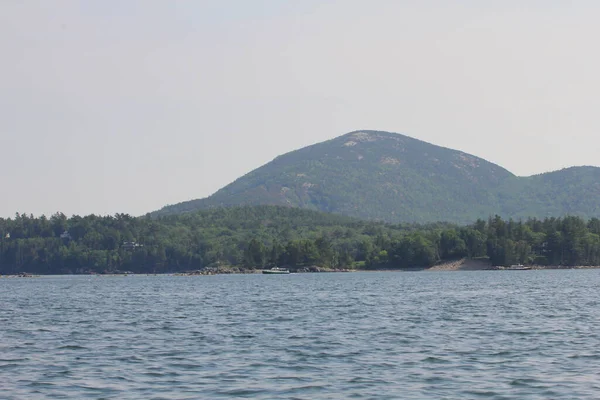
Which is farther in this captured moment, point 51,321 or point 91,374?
point 51,321

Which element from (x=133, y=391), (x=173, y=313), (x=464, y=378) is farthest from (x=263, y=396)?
(x=173, y=313)

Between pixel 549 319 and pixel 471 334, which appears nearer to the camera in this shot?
pixel 471 334

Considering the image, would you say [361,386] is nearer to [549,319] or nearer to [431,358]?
[431,358]

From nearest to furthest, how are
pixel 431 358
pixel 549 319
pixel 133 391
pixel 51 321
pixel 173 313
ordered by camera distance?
1. pixel 133 391
2. pixel 431 358
3. pixel 549 319
4. pixel 51 321
5. pixel 173 313

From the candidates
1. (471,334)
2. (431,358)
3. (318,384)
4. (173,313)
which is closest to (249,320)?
(173,313)

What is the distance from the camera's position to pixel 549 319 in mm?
64750

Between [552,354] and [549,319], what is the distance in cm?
2151

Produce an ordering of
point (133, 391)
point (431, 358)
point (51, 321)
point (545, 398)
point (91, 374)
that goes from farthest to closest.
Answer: point (51, 321), point (431, 358), point (91, 374), point (133, 391), point (545, 398)

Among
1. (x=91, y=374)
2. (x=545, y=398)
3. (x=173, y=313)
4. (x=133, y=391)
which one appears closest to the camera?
(x=545, y=398)

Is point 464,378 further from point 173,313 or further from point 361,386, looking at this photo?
point 173,313

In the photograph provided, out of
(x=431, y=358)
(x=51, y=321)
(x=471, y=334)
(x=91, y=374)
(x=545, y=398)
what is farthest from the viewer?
(x=51, y=321)

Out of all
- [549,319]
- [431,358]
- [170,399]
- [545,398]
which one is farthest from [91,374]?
[549,319]

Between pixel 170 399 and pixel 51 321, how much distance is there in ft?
129

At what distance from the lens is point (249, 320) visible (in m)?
67.5
